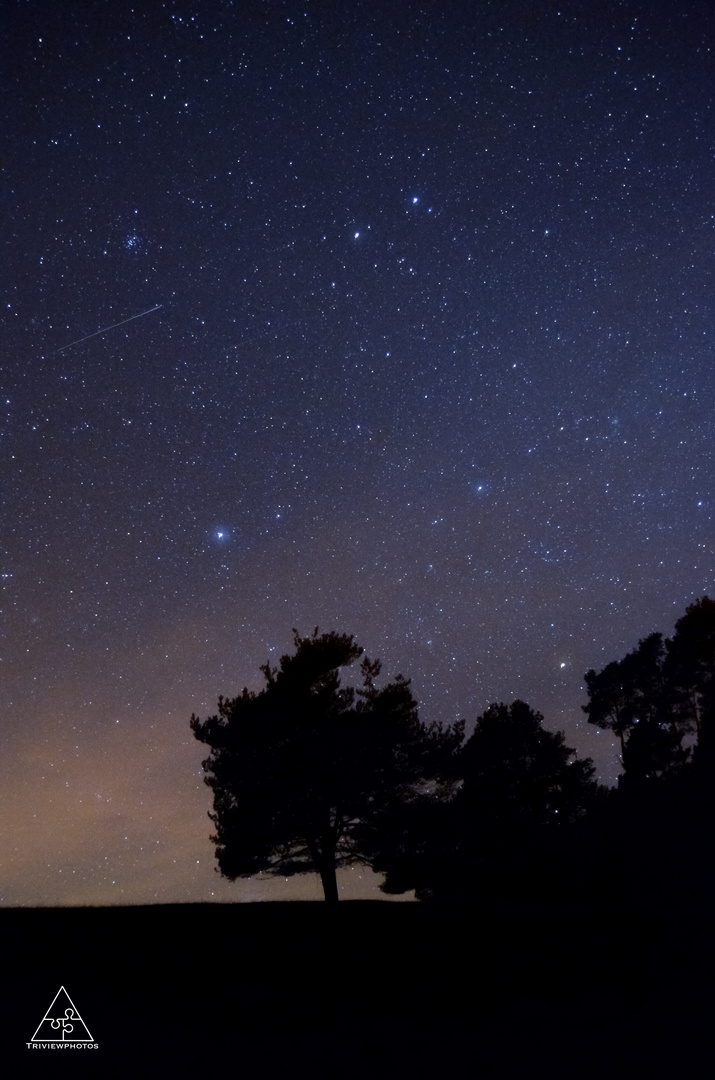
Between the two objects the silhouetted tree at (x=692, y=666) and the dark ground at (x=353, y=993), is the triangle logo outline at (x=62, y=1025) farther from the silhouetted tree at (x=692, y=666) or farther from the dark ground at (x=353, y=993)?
the silhouetted tree at (x=692, y=666)

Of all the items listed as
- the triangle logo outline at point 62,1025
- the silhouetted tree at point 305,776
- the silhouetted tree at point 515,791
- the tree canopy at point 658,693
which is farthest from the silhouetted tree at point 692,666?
the triangle logo outline at point 62,1025

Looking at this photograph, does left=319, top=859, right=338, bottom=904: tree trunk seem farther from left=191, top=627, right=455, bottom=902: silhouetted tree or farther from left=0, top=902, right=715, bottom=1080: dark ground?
left=0, top=902, right=715, bottom=1080: dark ground

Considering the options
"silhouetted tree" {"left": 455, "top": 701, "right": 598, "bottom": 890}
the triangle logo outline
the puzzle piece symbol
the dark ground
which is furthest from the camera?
"silhouetted tree" {"left": 455, "top": 701, "right": 598, "bottom": 890}

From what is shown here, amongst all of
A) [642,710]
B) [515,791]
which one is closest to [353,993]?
[515,791]

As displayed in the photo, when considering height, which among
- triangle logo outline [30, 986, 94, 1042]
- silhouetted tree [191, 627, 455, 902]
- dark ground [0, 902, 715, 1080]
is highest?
silhouetted tree [191, 627, 455, 902]

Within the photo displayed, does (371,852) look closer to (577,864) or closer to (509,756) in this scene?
(577,864)

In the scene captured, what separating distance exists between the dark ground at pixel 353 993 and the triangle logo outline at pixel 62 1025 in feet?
0.47

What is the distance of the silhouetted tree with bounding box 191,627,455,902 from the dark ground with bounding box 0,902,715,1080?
4.09 metres

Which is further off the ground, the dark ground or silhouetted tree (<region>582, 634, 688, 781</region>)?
silhouetted tree (<region>582, 634, 688, 781</region>)

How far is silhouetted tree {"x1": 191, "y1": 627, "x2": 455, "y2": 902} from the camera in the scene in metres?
21.1

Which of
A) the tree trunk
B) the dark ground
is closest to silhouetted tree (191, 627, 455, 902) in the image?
the tree trunk

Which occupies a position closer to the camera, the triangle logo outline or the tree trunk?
the triangle logo outline

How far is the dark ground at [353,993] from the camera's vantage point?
1024 centimetres

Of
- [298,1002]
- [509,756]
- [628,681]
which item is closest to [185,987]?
[298,1002]
